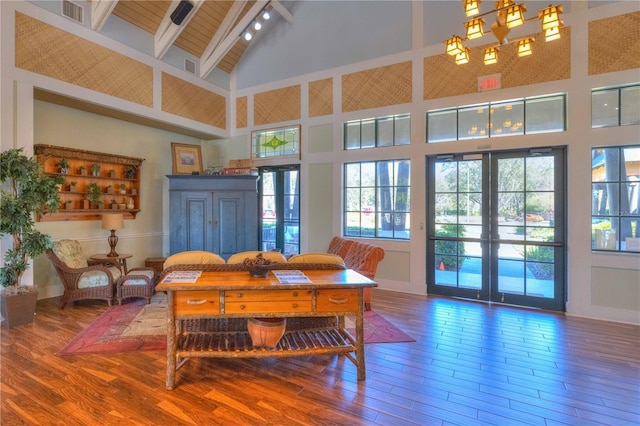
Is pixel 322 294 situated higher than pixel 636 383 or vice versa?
pixel 322 294

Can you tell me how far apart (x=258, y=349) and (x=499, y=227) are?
13.3 feet

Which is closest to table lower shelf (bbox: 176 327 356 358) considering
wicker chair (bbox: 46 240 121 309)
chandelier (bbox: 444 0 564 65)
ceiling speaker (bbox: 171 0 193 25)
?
wicker chair (bbox: 46 240 121 309)

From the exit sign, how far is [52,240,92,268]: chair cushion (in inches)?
259

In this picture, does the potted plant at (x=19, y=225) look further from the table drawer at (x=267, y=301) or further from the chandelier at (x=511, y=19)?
the chandelier at (x=511, y=19)

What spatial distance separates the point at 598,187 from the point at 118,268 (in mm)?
7063

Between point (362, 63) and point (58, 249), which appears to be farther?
point (362, 63)

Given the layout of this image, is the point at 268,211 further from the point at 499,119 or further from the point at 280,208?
the point at 499,119

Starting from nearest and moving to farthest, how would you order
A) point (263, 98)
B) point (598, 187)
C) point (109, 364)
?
point (109, 364) → point (598, 187) → point (263, 98)

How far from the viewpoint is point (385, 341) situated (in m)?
3.37

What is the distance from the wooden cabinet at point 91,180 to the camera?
4.91m

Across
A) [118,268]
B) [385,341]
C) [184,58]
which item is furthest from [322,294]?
[184,58]

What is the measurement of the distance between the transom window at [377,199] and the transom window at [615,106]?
2.55m

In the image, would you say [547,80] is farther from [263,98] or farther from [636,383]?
[263,98]

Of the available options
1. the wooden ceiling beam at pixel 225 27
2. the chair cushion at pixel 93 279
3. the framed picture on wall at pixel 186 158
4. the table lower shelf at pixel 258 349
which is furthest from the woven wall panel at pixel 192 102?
the table lower shelf at pixel 258 349
